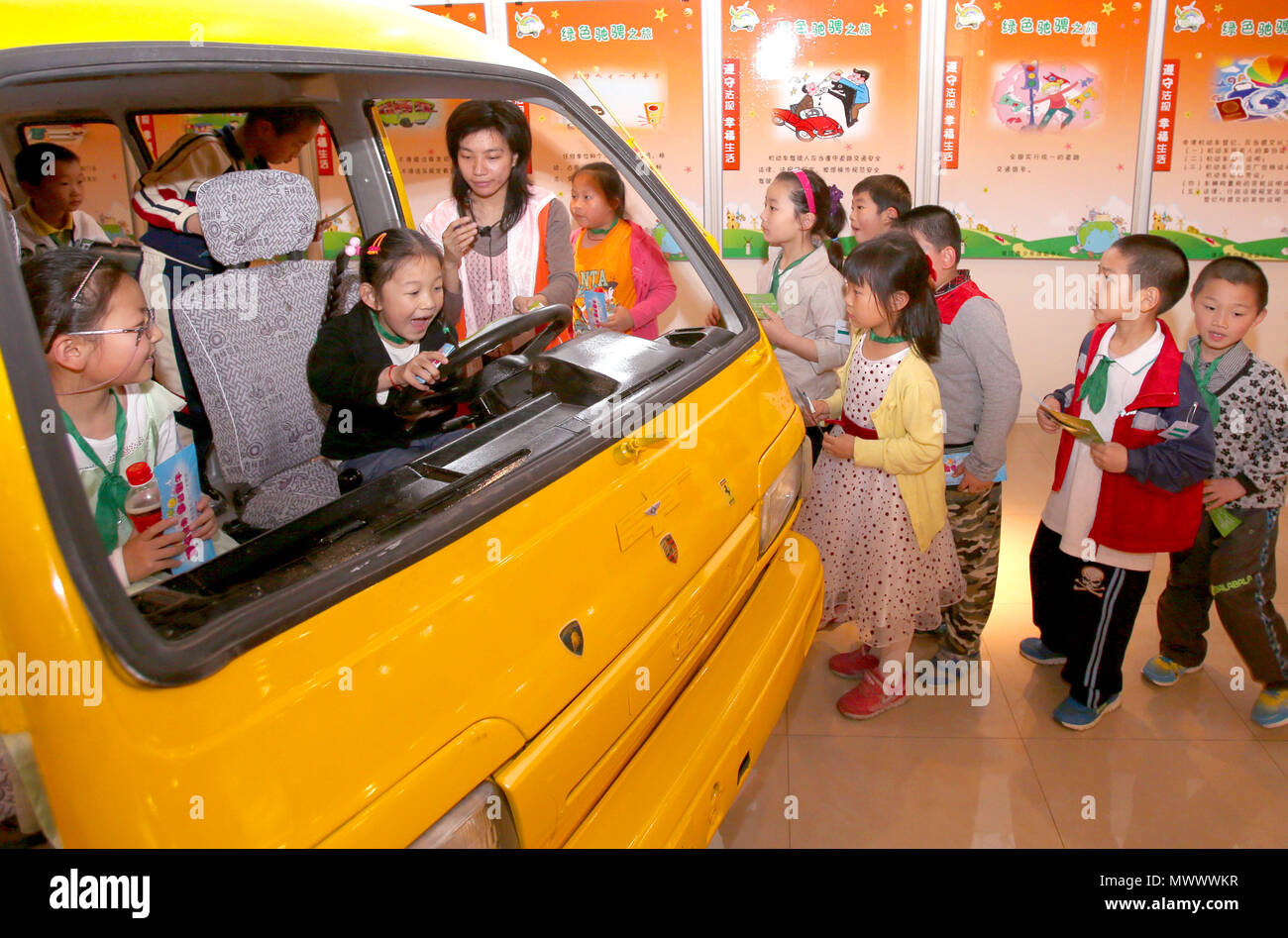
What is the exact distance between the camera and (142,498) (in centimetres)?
159

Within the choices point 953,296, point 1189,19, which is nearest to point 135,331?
point 953,296

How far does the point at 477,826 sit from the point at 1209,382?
93.9 inches

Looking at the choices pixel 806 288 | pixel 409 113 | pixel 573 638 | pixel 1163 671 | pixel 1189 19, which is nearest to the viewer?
pixel 573 638

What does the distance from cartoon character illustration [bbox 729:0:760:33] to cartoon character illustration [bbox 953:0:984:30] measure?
1068mm

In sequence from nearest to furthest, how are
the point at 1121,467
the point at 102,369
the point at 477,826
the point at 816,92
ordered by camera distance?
the point at 477,826 < the point at 102,369 < the point at 1121,467 < the point at 816,92

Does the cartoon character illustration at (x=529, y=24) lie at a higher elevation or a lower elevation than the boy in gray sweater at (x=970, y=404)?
higher

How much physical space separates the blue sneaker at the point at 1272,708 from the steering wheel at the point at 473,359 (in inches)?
91.1

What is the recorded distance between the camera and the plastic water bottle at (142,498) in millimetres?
1590

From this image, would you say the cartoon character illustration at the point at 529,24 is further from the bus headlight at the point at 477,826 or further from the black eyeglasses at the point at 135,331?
the bus headlight at the point at 477,826

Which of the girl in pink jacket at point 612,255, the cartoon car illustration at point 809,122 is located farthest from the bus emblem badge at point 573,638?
the cartoon car illustration at point 809,122

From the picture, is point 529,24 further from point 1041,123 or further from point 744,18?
point 1041,123

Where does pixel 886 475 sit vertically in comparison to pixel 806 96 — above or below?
below

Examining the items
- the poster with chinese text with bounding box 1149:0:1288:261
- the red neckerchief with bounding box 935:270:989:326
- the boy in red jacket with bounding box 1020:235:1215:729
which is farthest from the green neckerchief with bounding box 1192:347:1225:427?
the poster with chinese text with bounding box 1149:0:1288:261
